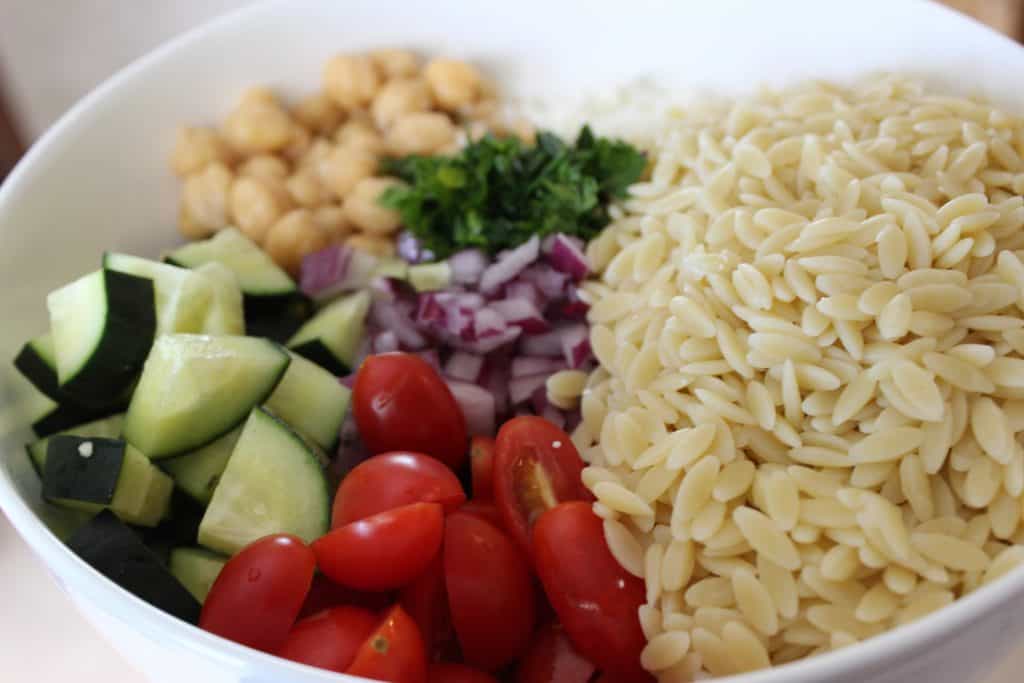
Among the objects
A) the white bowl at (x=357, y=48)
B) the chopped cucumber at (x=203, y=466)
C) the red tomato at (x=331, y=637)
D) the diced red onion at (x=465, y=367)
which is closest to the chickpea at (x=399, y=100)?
the white bowl at (x=357, y=48)

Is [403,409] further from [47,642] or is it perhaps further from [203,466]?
[47,642]

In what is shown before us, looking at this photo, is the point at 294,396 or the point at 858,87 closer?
the point at 294,396

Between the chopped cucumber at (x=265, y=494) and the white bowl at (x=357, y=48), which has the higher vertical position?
the white bowl at (x=357, y=48)

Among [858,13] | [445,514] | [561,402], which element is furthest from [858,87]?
[445,514]

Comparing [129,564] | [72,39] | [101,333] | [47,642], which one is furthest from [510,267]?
[72,39]

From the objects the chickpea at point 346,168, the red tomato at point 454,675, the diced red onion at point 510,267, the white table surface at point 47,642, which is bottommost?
the white table surface at point 47,642

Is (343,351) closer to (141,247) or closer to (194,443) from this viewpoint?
(194,443)

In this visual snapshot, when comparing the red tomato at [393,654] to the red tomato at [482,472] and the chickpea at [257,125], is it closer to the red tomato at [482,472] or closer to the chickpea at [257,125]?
the red tomato at [482,472]
